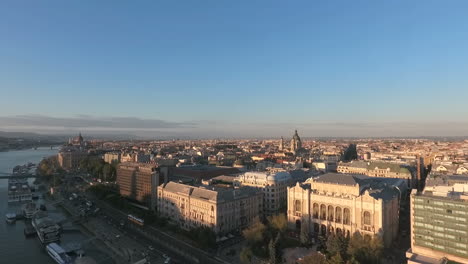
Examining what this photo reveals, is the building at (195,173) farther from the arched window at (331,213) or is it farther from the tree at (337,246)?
the tree at (337,246)

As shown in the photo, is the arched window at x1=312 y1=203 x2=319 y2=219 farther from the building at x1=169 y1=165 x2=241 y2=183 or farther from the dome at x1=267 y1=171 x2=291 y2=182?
the building at x1=169 y1=165 x2=241 y2=183

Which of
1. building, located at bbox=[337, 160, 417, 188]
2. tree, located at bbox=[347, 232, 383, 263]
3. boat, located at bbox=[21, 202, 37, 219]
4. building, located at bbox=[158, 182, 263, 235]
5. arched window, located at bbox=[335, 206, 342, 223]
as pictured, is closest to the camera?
tree, located at bbox=[347, 232, 383, 263]

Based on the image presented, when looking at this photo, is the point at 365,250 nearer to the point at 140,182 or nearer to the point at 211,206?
the point at 211,206

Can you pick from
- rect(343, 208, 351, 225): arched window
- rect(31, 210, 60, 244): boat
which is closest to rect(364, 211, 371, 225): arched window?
rect(343, 208, 351, 225): arched window

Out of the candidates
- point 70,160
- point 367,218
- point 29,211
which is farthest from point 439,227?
point 70,160

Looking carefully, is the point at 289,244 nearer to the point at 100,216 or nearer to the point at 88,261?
the point at 88,261
